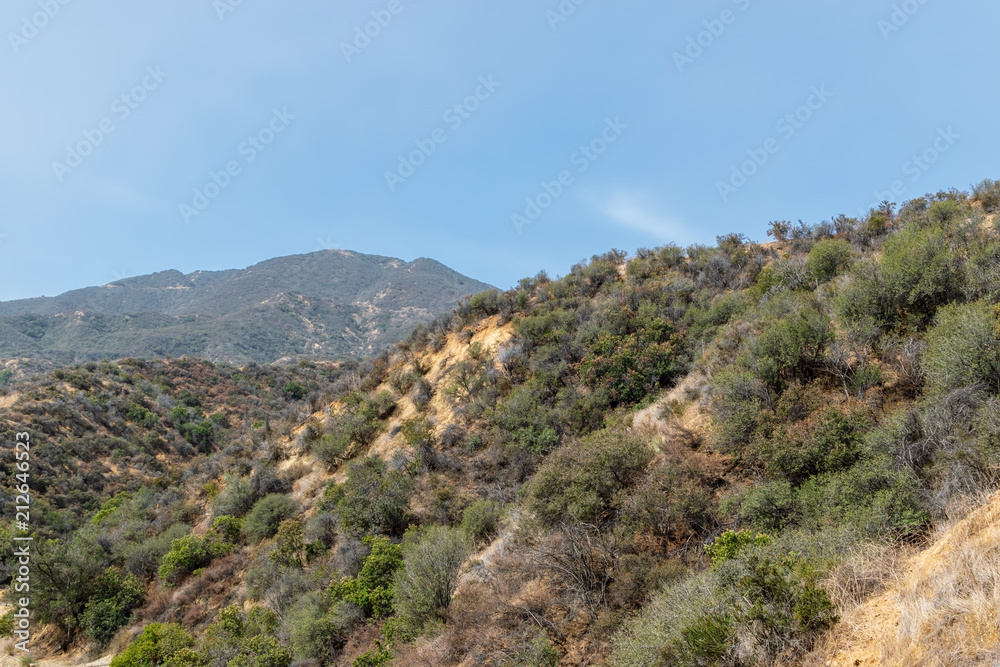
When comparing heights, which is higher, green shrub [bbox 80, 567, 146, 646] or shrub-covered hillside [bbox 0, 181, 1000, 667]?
shrub-covered hillside [bbox 0, 181, 1000, 667]

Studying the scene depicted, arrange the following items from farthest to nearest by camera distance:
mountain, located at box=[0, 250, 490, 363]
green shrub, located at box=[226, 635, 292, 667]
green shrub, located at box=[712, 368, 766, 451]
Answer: mountain, located at box=[0, 250, 490, 363]
green shrub, located at box=[226, 635, 292, 667]
green shrub, located at box=[712, 368, 766, 451]

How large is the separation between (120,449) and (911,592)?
43.1 m

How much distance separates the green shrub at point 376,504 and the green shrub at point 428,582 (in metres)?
4.85

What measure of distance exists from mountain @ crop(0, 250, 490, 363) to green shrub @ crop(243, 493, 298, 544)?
52.6 meters

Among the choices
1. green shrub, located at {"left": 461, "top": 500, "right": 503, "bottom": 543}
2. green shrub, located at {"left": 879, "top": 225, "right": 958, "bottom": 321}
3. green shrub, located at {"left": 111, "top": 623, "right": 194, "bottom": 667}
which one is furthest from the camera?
green shrub, located at {"left": 461, "top": 500, "right": 503, "bottom": 543}

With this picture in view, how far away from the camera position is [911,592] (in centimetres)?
452

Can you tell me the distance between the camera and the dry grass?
12.0 ft

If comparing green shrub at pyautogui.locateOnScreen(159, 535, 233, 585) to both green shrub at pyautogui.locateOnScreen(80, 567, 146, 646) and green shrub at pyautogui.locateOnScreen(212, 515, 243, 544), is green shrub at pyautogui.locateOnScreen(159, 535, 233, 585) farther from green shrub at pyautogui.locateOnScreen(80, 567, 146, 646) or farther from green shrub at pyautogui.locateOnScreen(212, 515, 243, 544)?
green shrub at pyautogui.locateOnScreen(80, 567, 146, 646)

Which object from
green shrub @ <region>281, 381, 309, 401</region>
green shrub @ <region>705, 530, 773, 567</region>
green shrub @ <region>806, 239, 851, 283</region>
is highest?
green shrub @ <region>281, 381, 309, 401</region>

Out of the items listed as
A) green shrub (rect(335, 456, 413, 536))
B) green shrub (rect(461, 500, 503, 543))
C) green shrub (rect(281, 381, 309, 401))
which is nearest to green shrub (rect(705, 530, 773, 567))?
green shrub (rect(461, 500, 503, 543))

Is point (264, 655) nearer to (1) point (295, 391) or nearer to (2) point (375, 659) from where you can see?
(2) point (375, 659)

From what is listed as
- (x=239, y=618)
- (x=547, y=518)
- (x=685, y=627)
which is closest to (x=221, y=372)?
(x=239, y=618)

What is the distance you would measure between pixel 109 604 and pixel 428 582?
50.0ft

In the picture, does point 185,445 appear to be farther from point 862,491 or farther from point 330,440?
point 862,491
